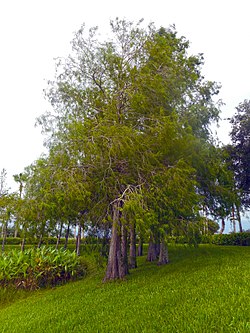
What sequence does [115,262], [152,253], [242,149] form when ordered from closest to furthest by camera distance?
[115,262] < [152,253] < [242,149]

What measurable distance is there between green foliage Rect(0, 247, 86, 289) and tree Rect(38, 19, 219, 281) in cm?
322

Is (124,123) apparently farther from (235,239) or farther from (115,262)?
(235,239)

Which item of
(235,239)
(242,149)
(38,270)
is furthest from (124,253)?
(235,239)

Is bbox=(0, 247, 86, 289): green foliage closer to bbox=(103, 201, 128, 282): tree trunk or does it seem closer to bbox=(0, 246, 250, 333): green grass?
bbox=(0, 246, 250, 333): green grass

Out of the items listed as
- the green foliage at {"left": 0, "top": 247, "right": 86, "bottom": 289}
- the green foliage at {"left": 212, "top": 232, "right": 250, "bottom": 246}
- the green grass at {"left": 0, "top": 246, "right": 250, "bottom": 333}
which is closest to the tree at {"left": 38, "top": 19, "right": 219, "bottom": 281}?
the green grass at {"left": 0, "top": 246, "right": 250, "bottom": 333}

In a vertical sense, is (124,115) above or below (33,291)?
above

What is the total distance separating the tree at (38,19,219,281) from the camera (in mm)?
9617

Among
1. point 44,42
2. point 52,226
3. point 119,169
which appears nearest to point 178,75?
point 119,169

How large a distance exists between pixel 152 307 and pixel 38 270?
792cm

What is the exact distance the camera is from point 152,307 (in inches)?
250

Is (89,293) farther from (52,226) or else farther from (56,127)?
(56,127)

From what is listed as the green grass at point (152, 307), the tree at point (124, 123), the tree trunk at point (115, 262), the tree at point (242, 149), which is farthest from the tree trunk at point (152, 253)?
the tree at point (242, 149)

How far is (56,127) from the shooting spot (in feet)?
44.4

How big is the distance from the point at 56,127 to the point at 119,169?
4596 millimetres
